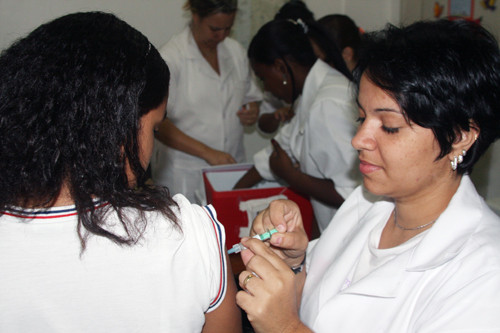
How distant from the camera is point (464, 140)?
3.10ft

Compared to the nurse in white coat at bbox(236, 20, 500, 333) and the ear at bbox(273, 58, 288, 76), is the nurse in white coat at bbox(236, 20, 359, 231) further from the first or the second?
the nurse in white coat at bbox(236, 20, 500, 333)

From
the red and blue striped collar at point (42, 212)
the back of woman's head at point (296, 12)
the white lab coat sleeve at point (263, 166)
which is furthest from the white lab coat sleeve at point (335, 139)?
the red and blue striped collar at point (42, 212)

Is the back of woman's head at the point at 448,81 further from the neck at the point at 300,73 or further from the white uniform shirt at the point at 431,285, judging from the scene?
the neck at the point at 300,73

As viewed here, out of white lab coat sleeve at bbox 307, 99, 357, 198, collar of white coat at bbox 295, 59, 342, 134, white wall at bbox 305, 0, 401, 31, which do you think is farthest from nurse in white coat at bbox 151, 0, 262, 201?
white wall at bbox 305, 0, 401, 31

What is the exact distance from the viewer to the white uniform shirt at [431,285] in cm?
79

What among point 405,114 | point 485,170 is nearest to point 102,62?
point 405,114

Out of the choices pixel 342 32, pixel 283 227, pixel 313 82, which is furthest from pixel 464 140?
pixel 342 32

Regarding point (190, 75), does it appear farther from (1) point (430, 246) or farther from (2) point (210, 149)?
(1) point (430, 246)

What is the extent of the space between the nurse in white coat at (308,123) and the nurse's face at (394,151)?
0.69 metres

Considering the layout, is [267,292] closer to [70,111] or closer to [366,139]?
[366,139]

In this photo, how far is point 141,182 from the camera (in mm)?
853

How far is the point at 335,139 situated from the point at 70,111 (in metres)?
1.22

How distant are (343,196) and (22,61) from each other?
1.35m

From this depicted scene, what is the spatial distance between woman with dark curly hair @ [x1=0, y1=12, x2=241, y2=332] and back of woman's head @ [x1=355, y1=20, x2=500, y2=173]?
54 centimetres
